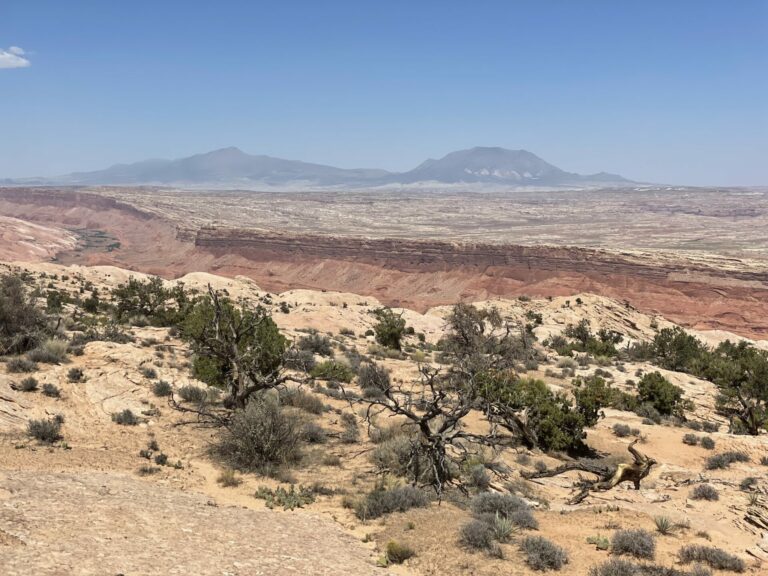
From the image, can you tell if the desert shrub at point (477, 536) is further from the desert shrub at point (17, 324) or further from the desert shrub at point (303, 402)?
the desert shrub at point (17, 324)

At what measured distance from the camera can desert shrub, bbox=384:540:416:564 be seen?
9.46m

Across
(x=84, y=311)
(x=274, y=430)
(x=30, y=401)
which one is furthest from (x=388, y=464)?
(x=84, y=311)

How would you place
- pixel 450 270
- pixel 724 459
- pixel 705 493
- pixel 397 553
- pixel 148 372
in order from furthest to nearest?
pixel 450 270 → pixel 724 459 → pixel 148 372 → pixel 705 493 → pixel 397 553

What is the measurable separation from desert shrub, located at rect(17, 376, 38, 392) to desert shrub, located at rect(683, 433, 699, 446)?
21.9 m

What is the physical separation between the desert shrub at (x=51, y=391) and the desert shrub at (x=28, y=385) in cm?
26

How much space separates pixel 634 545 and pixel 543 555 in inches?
70.7

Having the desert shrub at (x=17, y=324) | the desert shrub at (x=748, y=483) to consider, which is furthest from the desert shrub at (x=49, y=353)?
the desert shrub at (x=748, y=483)

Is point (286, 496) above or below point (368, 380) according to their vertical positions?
above

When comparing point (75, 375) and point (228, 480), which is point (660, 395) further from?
point (75, 375)

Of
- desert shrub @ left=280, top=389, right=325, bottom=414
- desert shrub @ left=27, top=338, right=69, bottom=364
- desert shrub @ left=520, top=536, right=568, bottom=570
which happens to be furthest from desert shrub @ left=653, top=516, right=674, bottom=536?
desert shrub @ left=27, top=338, right=69, bottom=364

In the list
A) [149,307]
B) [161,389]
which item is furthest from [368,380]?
[149,307]

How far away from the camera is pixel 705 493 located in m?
13.7

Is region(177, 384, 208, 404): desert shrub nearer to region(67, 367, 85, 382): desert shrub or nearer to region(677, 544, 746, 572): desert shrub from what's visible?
region(67, 367, 85, 382): desert shrub

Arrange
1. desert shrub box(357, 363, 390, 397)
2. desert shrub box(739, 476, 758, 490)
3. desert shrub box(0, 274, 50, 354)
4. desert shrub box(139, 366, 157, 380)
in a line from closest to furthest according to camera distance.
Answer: desert shrub box(739, 476, 758, 490)
desert shrub box(139, 366, 157, 380)
desert shrub box(0, 274, 50, 354)
desert shrub box(357, 363, 390, 397)
